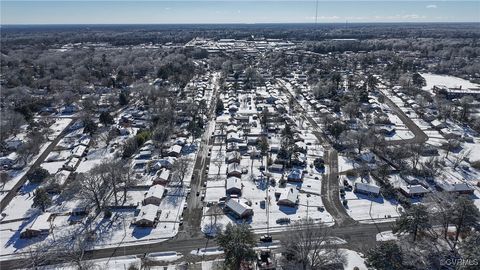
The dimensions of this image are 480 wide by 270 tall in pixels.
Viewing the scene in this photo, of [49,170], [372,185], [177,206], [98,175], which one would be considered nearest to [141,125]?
[49,170]

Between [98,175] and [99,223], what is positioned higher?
[98,175]

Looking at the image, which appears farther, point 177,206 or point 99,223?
point 177,206

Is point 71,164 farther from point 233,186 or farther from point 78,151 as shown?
point 233,186

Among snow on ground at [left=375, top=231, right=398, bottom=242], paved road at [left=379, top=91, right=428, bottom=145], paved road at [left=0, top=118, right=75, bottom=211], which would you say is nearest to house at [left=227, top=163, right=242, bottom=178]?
snow on ground at [left=375, top=231, right=398, bottom=242]

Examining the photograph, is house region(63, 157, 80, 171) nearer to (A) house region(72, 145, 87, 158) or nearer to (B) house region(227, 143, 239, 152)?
(A) house region(72, 145, 87, 158)

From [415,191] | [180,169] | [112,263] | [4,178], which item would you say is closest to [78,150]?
[4,178]

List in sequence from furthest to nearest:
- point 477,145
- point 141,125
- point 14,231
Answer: point 141,125 < point 477,145 < point 14,231

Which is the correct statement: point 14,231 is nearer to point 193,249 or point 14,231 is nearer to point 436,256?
point 193,249

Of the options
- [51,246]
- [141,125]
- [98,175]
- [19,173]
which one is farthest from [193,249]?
[141,125]

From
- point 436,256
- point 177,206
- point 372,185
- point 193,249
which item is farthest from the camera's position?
point 372,185

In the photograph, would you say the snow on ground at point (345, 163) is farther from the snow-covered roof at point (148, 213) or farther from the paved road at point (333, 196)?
the snow-covered roof at point (148, 213)
